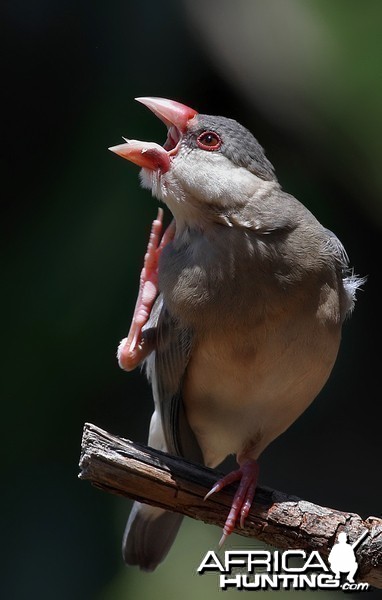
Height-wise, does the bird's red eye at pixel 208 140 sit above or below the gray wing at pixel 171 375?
above

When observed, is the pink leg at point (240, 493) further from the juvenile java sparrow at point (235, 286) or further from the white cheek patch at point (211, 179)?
the white cheek patch at point (211, 179)

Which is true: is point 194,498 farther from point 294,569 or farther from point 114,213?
point 114,213

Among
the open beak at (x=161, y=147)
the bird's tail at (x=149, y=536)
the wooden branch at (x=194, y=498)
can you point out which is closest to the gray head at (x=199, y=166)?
the open beak at (x=161, y=147)

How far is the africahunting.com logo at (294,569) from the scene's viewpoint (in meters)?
2.61

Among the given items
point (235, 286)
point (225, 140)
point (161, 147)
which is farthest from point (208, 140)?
point (235, 286)

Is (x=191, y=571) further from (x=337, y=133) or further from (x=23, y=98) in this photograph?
→ (x=23, y=98)

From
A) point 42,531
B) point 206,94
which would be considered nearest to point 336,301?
point 206,94

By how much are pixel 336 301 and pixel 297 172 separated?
67.2 inches

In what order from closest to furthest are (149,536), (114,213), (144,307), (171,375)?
(171,375)
(144,307)
(149,536)
(114,213)

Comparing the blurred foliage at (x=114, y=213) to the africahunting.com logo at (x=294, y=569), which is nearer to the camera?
the africahunting.com logo at (x=294, y=569)

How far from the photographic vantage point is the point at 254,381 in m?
3.00

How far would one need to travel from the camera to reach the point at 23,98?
4.87m

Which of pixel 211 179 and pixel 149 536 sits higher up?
pixel 211 179

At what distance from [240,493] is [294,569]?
35cm
